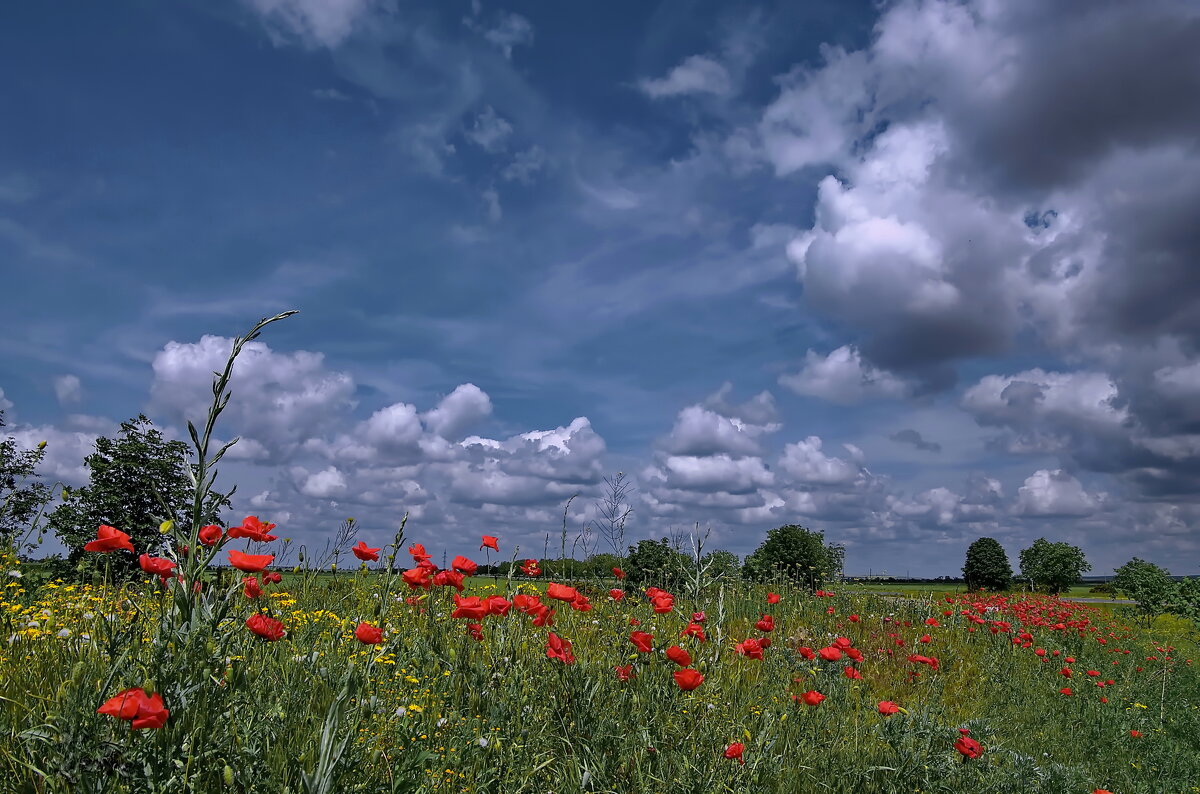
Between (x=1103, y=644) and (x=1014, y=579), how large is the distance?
73293 mm

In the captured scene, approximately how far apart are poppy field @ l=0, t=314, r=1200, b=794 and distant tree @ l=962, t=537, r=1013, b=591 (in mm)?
80052

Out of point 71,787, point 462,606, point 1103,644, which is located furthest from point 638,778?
point 1103,644

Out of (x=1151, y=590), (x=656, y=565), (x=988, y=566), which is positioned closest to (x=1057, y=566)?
(x=988, y=566)

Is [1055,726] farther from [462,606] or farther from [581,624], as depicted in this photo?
[462,606]

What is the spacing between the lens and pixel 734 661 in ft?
22.6

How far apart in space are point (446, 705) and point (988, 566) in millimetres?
88798

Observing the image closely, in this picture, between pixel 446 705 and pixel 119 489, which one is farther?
pixel 119 489

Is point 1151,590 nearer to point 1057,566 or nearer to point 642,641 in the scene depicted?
point 642,641

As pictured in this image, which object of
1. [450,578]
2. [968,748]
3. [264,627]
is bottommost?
[968,748]

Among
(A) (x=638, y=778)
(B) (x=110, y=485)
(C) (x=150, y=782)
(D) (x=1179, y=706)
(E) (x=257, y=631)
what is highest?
(B) (x=110, y=485)

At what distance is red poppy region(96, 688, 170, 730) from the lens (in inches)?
85.1

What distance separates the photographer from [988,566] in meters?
79.4

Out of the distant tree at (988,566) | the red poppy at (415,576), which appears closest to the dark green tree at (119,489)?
the red poppy at (415,576)

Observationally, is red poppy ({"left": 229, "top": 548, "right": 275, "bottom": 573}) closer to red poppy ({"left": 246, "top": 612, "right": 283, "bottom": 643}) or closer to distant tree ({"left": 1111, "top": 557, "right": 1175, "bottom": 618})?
red poppy ({"left": 246, "top": 612, "right": 283, "bottom": 643})
